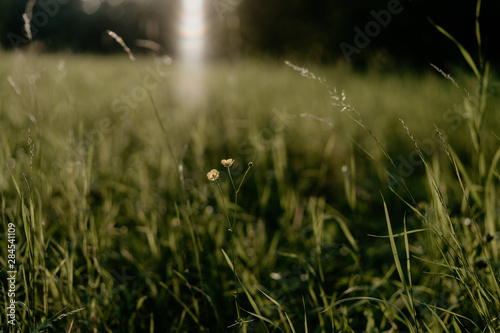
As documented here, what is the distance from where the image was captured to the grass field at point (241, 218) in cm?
87

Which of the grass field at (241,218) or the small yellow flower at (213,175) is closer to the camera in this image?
the small yellow flower at (213,175)

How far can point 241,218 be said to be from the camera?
1.48 m

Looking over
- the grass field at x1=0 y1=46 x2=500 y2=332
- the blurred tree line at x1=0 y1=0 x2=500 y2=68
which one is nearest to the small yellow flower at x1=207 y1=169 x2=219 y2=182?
the grass field at x1=0 y1=46 x2=500 y2=332

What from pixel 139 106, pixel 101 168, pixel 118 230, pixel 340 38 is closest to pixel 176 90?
pixel 139 106

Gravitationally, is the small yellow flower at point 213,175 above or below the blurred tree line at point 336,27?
above

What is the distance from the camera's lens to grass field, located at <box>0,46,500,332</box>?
874 mm

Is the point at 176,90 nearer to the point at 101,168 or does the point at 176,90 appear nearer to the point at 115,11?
the point at 101,168

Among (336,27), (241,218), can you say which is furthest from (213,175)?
(336,27)

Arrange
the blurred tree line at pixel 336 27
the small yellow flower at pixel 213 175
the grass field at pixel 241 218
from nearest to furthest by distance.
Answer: the small yellow flower at pixel 213 175, the grass field at pixel 241 218, the blurred tree line at pixel 336 27

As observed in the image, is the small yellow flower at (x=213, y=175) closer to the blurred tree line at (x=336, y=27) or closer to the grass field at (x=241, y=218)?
the grass field at (x=241, y=218)

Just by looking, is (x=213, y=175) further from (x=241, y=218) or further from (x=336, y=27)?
(x=336, y=27)

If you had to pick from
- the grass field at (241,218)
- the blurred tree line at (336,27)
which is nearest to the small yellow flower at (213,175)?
the grass field at (241,218)

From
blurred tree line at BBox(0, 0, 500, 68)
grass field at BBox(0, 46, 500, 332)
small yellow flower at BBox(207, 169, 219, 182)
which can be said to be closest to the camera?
small yellow flower at BBox(207, 169, 219, 182)

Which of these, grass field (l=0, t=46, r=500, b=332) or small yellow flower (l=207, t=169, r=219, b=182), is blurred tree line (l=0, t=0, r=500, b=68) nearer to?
grass field (l=0, t=46, r=500, b=332)
